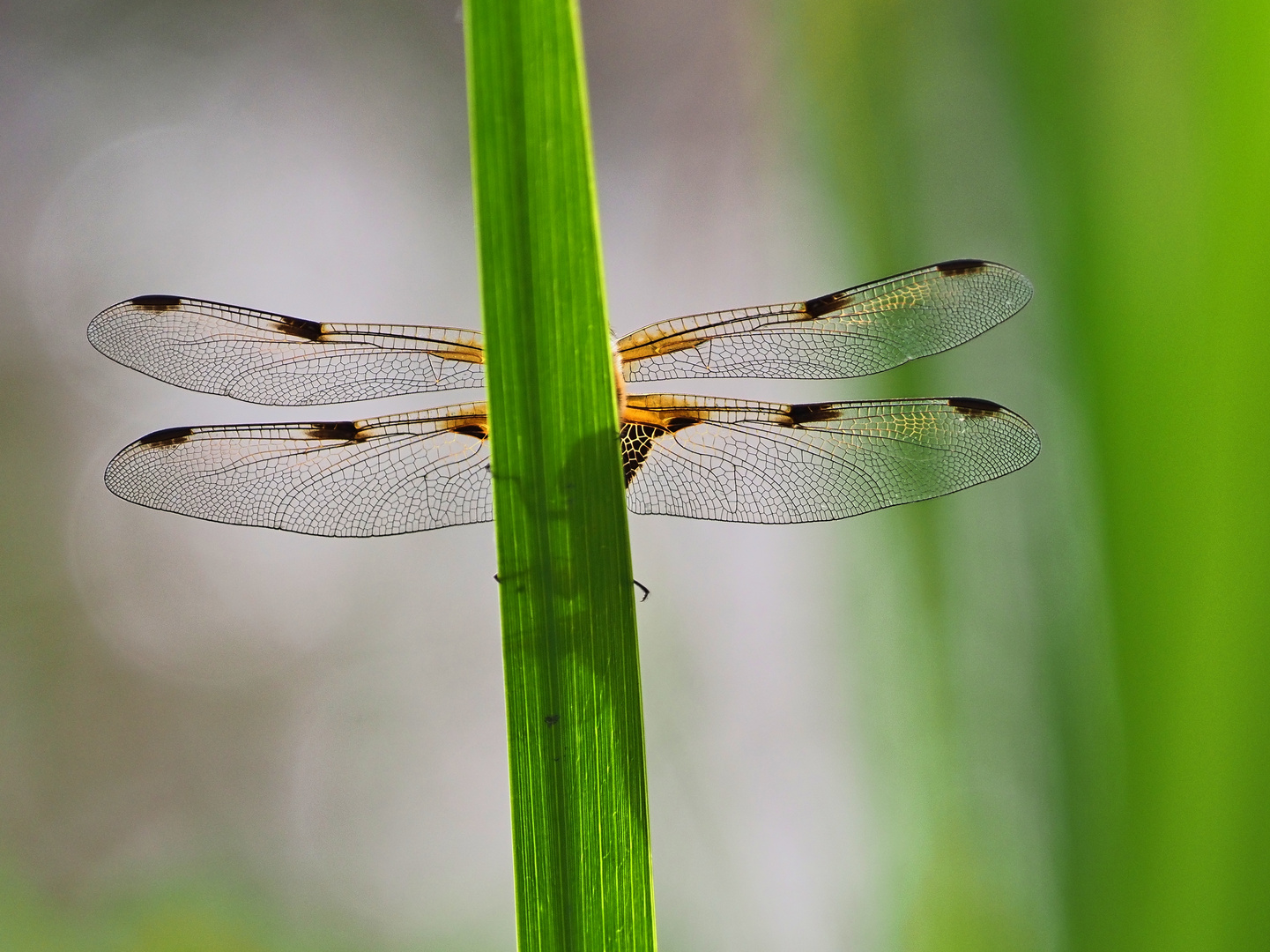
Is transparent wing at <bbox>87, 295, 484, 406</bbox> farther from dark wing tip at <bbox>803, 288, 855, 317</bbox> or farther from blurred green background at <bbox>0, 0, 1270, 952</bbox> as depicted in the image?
blurred green background at <bbox>0, 0, 1270, 952</bbox>

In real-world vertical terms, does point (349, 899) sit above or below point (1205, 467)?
below

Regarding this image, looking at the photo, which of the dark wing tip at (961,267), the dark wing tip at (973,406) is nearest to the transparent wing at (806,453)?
the dark wing tip at (973,406)

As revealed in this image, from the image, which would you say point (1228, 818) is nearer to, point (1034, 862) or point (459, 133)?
point (1034, 862)

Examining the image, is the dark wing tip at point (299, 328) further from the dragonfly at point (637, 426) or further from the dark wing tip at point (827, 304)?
the dark wing tip at point (827, 304)

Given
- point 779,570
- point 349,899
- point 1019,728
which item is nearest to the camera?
point 1019,728

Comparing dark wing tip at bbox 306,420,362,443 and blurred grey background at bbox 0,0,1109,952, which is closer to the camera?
dark wing tip at bbox 306,420,362,443

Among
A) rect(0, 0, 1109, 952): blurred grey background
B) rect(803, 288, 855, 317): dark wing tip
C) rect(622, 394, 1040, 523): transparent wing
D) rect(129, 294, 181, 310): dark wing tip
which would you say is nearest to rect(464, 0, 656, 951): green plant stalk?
rect(622, 394, 1040, 523): transparent wing

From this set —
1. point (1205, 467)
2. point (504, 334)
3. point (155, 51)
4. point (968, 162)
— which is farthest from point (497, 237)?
point (155, 51)

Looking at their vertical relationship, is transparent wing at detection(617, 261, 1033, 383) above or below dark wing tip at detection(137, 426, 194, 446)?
above
